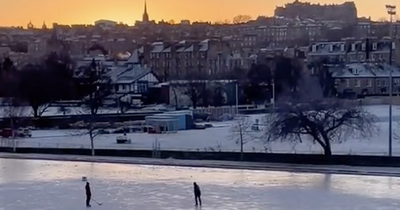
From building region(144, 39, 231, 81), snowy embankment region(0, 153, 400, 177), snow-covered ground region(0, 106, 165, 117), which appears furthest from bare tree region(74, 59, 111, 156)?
building region(144, 39, 231, 81)

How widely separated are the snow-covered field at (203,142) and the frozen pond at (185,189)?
20.2 ft

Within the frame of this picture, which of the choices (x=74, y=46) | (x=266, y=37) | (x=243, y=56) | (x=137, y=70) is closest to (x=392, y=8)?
(x=137, y=70)

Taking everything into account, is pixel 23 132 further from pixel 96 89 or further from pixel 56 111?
pixel 96 89

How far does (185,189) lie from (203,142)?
48.3 feet

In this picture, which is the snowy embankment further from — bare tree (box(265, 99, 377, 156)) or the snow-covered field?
the snow-covered field

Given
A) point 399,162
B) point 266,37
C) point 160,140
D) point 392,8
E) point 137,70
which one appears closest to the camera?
point 399,162

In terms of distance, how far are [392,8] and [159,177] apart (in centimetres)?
1193

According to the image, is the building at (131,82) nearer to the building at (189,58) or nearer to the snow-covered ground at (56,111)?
the snow-covered ground at (56,111)

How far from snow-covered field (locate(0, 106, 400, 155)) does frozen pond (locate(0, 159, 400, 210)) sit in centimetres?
615

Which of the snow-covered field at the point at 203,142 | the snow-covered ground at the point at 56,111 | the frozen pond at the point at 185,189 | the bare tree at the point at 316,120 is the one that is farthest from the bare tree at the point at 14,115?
the bare tree at the point at 316,120

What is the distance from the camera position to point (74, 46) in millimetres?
164500

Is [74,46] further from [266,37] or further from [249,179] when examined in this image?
[249,179]

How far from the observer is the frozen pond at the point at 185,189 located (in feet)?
69.1

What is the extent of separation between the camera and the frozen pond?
21.1m
